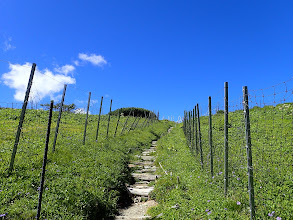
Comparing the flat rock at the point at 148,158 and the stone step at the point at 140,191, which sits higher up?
the flat rock at the point at 148,158

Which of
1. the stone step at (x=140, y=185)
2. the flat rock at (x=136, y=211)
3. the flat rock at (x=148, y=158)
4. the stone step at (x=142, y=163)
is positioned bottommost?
the flat rock at (x=136, y=211)

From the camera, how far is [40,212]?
187 inches

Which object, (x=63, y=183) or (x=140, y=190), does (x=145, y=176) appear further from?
(x=63, y=183)

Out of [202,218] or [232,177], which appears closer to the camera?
[202,218]

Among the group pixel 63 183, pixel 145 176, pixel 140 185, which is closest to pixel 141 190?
pixel 140 185

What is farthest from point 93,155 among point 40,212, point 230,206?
point 230,206

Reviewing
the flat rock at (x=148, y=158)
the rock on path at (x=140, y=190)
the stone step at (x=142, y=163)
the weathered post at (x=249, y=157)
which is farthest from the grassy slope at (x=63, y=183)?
the weathered post at (x=249, y=157)

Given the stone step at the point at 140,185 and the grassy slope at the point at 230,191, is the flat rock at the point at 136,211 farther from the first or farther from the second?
the stone step at the point at 140,185

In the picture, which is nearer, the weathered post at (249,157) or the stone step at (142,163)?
the weathered post at (249,157)

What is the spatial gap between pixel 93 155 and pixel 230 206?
6.96 m

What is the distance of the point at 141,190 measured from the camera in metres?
8.22

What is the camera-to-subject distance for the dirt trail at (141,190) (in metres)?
6.49

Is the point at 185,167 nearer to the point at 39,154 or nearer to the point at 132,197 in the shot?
the point at 132,197

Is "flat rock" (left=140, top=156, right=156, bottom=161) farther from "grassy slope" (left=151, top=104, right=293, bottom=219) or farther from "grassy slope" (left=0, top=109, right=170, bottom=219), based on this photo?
"grassy slope" (left=151, top=104, right=293, bottom=219)
